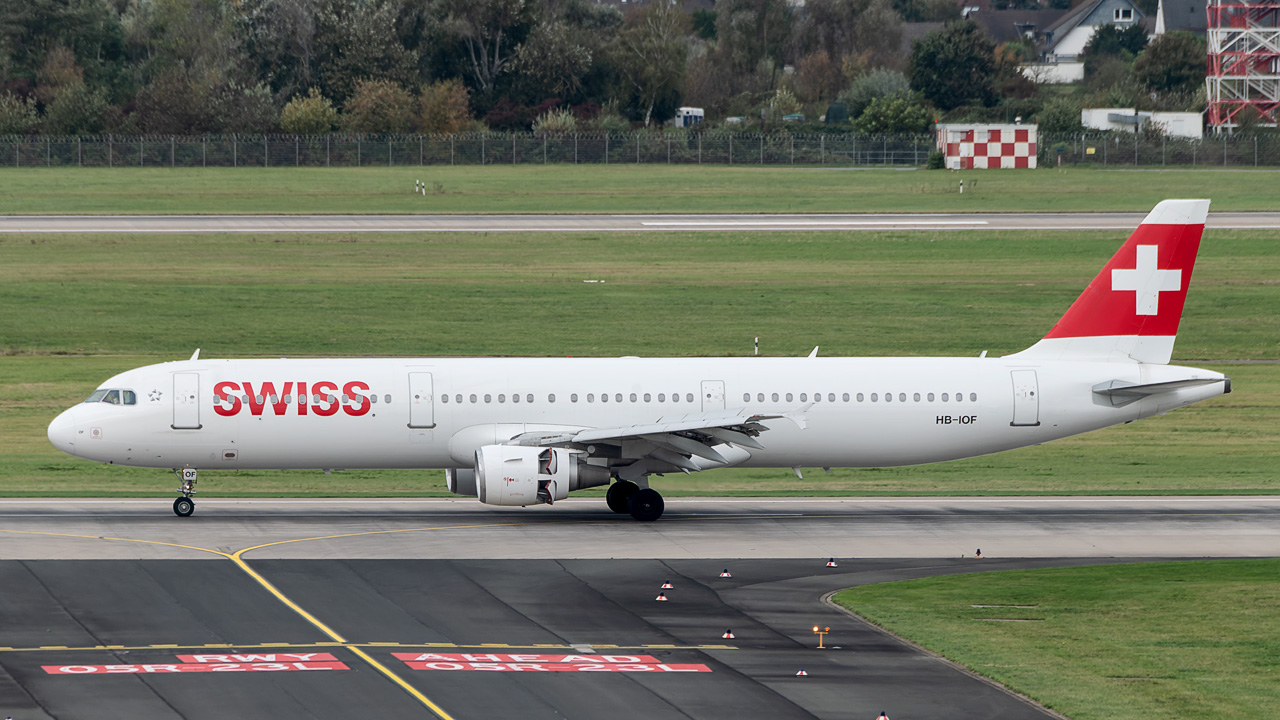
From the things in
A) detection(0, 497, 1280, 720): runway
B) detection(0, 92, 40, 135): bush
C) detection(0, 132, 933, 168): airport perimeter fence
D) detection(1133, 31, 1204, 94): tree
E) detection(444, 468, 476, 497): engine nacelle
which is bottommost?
detection(0, 497, 1280, 720): runway

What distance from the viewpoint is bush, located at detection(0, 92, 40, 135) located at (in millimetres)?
131250

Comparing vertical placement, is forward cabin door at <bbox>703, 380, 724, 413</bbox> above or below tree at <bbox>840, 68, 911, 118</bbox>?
below

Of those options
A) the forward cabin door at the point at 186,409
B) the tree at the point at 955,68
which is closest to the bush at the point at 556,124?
the tree at the point at 955,68

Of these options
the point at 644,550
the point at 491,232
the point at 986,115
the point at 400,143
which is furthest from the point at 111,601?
the point at 986,115

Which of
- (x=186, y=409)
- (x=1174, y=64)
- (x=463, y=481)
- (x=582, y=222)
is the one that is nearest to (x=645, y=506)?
(x=463, y=481)

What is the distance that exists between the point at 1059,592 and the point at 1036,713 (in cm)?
779

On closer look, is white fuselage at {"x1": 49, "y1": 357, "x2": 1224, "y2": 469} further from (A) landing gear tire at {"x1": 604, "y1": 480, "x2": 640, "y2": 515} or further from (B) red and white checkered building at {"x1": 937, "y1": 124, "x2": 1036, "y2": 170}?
(B) red and white checkered building at {"x1": 937, "y1": 124, "x2": 1036, "y2": 170}

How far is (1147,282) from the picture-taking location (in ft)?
131

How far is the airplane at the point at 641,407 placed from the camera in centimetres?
3688

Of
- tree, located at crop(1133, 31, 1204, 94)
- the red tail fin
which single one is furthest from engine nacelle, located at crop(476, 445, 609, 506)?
tree, located at crop(1133, 31, 1204, 94)

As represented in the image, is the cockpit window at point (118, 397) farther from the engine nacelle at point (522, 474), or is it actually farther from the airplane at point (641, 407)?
the engine nacelle at point (522, 474)

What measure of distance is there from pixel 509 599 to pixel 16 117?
116638mm

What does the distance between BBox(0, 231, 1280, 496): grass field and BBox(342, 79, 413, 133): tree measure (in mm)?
52756

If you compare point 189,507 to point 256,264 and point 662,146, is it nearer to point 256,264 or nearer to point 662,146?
point 256,264
